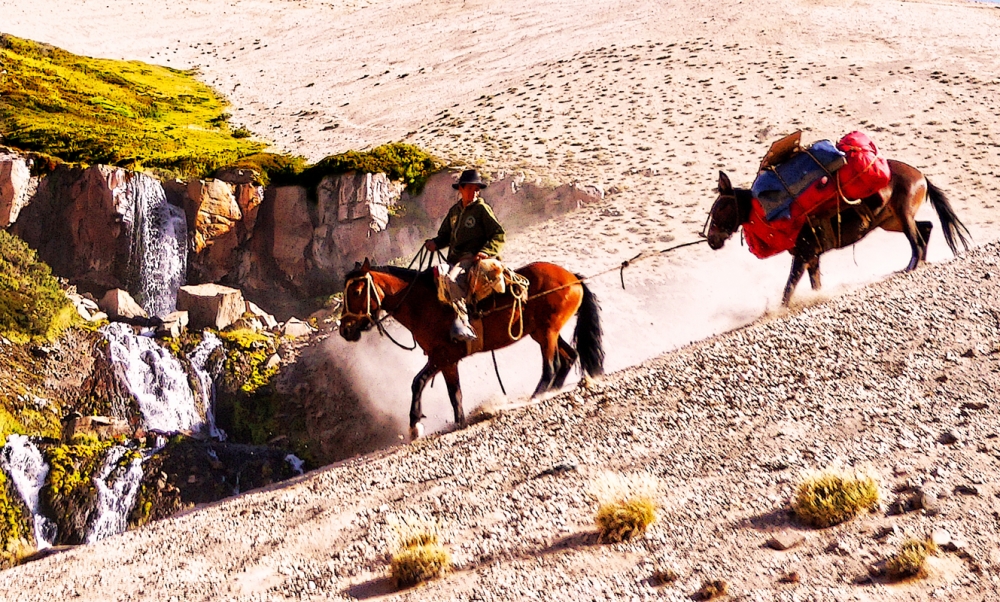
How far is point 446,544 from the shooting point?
7.74 m

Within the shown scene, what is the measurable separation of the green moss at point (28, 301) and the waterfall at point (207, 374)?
2396 mm

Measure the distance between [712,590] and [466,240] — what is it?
22.3 feet

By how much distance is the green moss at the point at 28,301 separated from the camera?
17.0 metres

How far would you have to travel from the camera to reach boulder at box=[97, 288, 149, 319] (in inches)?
763

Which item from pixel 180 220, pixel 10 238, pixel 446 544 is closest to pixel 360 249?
pixel 180 220

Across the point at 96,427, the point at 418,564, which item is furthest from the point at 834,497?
the point at 96,427

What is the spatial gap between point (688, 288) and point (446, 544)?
35.8ft

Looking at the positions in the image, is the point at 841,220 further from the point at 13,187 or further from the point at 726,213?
the point at 13,187

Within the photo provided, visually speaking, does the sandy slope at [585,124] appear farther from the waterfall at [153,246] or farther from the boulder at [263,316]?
the waterfall at [153,246]

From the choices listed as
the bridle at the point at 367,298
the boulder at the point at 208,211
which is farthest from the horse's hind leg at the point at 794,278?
the boulder at the point at 208,211

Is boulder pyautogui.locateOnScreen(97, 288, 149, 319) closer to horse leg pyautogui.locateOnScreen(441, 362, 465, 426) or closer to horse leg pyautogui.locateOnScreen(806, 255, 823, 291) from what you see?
horse leg pyautogui.locateOnScreen(441, 362, 465, 426)

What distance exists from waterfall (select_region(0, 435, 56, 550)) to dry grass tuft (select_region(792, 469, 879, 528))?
1122 centimetres

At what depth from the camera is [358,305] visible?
1137 cm

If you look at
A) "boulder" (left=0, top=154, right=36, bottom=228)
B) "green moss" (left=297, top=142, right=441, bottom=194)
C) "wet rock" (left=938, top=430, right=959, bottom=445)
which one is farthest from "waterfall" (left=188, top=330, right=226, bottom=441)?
"wet rock" (left=938, top=430, right=959, bottom=445)
